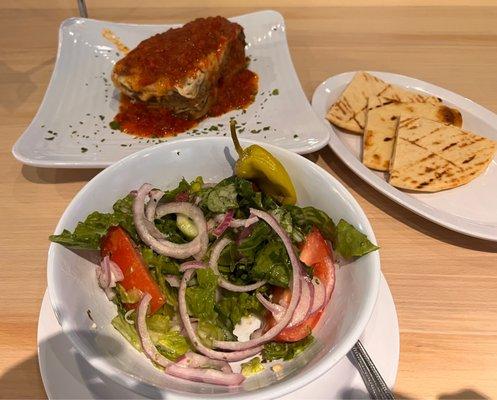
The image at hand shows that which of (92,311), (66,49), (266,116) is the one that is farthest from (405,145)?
(66,49)

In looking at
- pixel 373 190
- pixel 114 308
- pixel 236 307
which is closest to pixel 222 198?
pixel 236 307

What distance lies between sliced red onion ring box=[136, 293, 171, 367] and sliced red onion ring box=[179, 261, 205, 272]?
0.15m

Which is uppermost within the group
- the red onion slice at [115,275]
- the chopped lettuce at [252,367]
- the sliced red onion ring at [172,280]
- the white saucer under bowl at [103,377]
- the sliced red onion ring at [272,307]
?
the red onion slice at [115,275]

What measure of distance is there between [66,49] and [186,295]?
2.21 metres

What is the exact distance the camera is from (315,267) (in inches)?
62.3

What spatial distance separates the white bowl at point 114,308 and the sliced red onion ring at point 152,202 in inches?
4.1

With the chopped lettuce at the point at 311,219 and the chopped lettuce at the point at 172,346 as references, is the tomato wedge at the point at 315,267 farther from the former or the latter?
the chopped lettuce at the point at 172,346

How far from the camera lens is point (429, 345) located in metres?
1.73

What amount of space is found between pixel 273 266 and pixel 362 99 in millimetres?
1552

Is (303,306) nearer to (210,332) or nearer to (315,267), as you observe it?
(315,267)

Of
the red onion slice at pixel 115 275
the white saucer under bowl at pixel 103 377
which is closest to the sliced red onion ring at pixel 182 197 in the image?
the red onion slice at pixel 115 275

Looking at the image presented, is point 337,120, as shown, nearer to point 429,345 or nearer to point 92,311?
point 429,345

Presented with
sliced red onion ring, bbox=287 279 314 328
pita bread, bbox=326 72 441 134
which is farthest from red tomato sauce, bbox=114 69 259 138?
sliced red onion ring, bbox=287 279 314 328

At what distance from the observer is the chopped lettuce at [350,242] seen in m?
1.47
